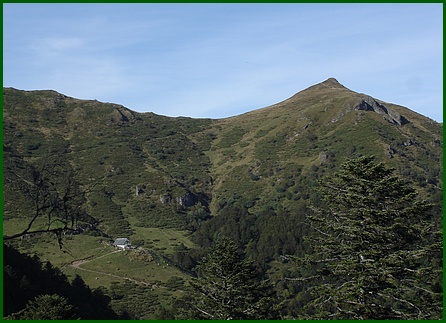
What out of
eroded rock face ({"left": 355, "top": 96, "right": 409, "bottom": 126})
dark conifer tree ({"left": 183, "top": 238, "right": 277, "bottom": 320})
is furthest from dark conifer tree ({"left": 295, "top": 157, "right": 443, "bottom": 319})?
eroded rock face ({"left": 355, "top": 96, "right": 409, "bottom": 126})

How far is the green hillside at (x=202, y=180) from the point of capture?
357 ft

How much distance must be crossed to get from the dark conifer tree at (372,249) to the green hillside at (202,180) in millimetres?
63941

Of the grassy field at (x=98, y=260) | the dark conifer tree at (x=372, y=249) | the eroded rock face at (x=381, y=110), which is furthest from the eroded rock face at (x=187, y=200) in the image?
the dark conifer tree at (x=372, y=249)

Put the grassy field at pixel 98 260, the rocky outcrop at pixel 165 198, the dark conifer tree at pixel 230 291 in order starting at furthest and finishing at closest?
the rocky outcrop at pixel 165 198, the grassy field at pixel 98 260, the dark conifer tree at pixel 230 291

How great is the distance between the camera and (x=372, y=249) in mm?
22469

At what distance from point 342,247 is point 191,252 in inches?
3760

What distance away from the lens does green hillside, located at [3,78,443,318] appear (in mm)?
108812

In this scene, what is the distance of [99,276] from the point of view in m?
84.5

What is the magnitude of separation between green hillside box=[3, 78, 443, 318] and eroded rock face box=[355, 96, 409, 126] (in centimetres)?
47

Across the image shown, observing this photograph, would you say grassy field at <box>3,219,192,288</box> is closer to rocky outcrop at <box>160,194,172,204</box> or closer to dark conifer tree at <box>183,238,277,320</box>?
rocky outcrop at <box>160,194,172,204</box>

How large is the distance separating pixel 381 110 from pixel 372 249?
178972 millimetres

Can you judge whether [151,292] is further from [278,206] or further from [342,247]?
[278,206]

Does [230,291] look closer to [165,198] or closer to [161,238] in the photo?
[161,238]

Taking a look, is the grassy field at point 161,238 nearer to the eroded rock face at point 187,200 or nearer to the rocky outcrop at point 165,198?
the rocky outcrop at point 165,198
